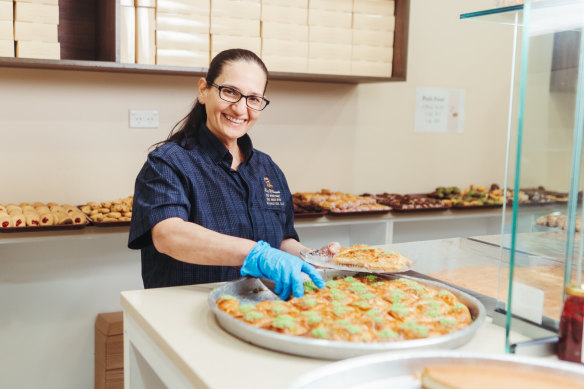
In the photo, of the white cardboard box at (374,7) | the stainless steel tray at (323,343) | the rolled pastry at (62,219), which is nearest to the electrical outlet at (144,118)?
the rolled pastry at (62,219)

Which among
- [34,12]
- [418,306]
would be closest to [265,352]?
[418,306]

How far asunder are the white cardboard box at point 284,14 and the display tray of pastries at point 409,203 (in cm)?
118

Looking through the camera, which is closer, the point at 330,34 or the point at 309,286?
the point at 309,286

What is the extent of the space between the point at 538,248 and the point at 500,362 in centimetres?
27

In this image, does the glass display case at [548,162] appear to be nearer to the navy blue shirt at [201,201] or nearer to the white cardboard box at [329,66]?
the navy blue shirt at [201,201]

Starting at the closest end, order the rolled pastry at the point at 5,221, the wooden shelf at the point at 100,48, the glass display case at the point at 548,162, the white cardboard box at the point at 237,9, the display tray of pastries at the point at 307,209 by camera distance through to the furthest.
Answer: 1. the glass display case at the point at 548,162
2. the rolled pastry at the point at 5,221
3. the wooden shelf at the point at 100,48
4. the white cardboard box at the point at 237,9
5. the display tray of pastries at the point at 307,209

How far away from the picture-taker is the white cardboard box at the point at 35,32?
264cm

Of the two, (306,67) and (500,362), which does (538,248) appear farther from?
(306,67)

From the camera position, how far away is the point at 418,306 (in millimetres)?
1290

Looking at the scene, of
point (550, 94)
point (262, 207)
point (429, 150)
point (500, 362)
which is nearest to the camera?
point (500, 362)

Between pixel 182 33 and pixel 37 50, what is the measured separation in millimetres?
690

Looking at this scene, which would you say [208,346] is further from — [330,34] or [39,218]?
[330,34]

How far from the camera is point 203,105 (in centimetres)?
211

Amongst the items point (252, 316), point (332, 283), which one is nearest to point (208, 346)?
point (252, 316)
